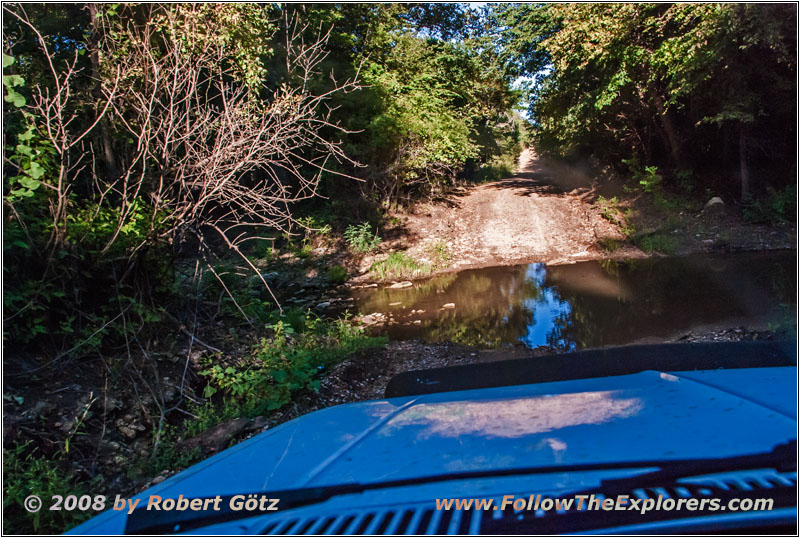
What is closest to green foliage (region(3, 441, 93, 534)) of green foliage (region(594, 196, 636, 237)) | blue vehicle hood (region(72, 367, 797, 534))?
blue vehicle hood (region(72, 367, 797, 534))

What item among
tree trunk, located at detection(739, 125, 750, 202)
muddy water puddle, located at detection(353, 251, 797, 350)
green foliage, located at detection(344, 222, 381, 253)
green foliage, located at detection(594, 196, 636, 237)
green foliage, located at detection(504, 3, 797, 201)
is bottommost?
muddy water puddle, located at detection(353, 251, 797, 350)

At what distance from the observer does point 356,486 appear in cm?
141

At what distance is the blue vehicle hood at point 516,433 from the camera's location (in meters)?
1.41

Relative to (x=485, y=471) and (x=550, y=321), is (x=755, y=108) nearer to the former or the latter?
(x=550, y=321)

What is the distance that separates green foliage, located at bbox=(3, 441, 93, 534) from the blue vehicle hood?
5.76 ft

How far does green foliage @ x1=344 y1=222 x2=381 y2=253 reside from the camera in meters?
13.7

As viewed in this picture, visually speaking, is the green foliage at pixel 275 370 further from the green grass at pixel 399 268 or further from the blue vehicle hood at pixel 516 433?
the green grass at pixel 399 268

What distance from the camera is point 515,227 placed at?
15703 millimetres

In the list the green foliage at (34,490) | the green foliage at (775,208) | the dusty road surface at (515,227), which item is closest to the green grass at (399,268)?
the dusty road surface at (515,227)

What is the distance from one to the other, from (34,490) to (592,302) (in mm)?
8170

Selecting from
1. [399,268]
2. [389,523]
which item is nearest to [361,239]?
[399,268]

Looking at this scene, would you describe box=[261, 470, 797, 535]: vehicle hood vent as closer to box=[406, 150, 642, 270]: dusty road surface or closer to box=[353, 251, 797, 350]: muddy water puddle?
box=[353, 251, 797, 350]: muddy water puddle

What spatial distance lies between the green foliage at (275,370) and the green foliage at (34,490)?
1.43 meters

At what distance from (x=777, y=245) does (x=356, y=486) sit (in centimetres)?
1328
